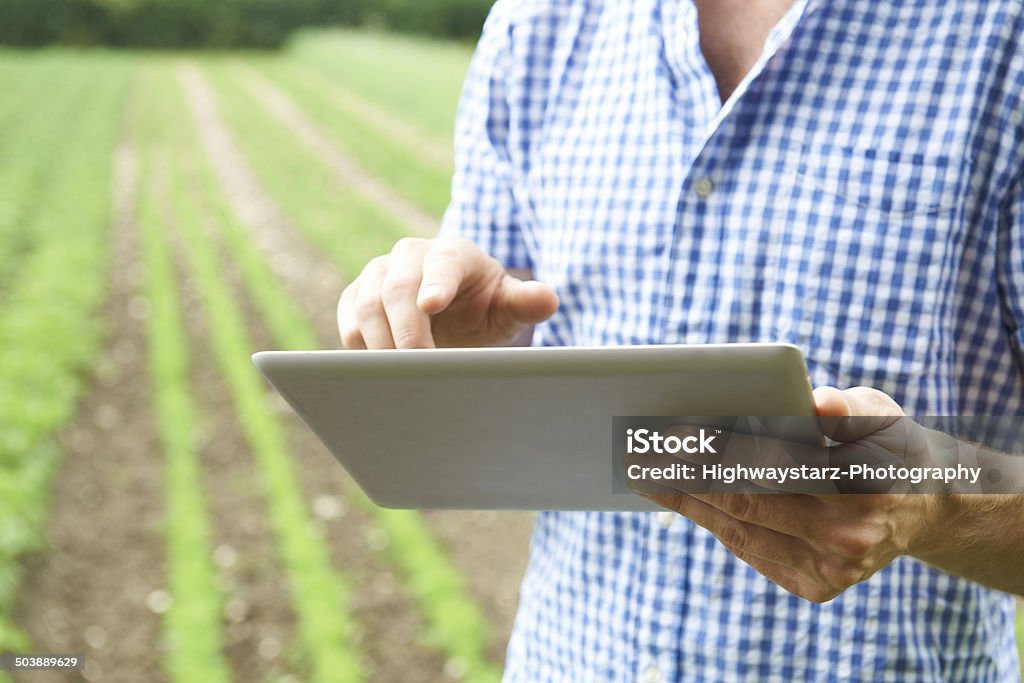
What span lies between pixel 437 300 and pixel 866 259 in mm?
461

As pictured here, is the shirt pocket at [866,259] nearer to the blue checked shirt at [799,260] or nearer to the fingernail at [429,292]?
the blue checked shirt at [799,260]

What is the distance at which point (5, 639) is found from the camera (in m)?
2.84

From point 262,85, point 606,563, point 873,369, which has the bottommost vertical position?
point 262,85

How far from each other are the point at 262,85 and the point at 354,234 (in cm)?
1183

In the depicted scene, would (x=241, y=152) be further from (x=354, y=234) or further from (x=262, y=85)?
(x=262, y=85)

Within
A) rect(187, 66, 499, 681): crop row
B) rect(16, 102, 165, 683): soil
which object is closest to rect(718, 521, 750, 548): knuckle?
rect(187, 66, 499, 681): crop row

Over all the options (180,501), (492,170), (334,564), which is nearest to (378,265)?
(492,170)

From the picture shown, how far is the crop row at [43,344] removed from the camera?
354 centimetres

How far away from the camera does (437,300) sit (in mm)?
988

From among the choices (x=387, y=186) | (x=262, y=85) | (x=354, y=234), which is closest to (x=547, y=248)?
(x=354, y=234)

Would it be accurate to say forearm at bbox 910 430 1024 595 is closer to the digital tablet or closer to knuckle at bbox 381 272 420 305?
the digital tablet

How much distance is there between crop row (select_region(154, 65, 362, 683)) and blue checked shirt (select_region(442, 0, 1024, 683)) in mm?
1999

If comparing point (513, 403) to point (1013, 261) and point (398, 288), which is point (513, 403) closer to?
point (398, 288)

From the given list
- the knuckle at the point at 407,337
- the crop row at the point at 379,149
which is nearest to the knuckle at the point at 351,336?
the knuckle at the point at 407,337
